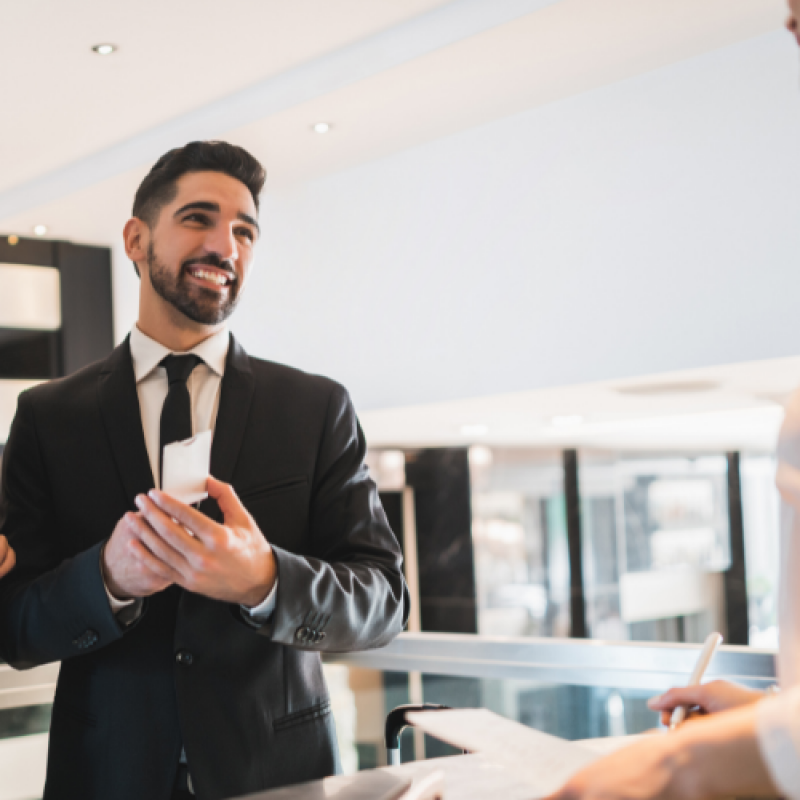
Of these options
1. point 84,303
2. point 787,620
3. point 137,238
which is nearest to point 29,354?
point 84,303

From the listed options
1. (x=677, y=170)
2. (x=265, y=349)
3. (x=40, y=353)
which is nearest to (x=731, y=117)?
(x=677, y=170)

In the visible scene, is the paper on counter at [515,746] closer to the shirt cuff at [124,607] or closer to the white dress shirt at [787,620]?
the white dress shirt at [787,620]

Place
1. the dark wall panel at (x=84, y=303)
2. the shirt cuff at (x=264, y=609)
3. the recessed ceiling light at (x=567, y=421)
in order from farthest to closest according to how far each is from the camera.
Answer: the dark wall panel at (x=84, y=303) < the recessed ceiling light at (x=567, y=421) < the shirt cuff at (x=264, y=609)

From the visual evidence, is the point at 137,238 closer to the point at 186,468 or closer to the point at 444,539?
the point at 186,468

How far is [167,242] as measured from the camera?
1.70 metres

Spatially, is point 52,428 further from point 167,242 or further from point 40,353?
point 40,353

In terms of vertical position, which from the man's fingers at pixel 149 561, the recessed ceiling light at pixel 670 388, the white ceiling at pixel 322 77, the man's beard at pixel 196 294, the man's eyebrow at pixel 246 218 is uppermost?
the white ceiling at pixel 322 77

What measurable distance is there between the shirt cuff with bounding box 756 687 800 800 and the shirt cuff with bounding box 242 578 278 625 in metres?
0.77

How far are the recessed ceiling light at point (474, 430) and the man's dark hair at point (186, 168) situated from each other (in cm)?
291

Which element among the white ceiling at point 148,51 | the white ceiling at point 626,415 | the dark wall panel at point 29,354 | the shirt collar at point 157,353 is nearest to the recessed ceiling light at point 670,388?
the white ceiling at point 626,415

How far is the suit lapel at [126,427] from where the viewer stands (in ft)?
5.03

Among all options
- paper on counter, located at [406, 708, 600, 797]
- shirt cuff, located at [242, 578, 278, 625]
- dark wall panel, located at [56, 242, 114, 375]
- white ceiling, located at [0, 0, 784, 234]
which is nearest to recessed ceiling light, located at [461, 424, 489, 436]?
white ceiling, located at [0, 0, 784, 234]

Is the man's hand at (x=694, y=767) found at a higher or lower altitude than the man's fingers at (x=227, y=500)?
lower

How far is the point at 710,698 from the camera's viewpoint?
3.66 ft
